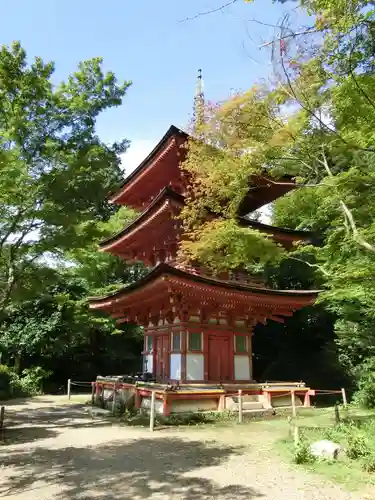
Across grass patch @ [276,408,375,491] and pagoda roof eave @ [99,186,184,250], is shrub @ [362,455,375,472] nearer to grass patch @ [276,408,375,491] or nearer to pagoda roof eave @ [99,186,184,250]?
grass patch @ [276,408,375,491]

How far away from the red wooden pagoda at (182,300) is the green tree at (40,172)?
3.04 m

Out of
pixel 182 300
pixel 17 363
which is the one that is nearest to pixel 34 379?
pixel 17 363

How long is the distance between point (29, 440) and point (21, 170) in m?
7.21

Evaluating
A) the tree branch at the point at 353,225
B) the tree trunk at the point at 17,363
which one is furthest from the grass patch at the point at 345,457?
the tree trunk at the point at 17,363

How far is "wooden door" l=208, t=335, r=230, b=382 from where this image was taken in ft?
49.6

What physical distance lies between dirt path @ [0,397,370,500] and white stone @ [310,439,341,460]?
0.77 meters

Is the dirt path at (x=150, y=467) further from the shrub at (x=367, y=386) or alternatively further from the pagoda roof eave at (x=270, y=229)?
the pagoda roof eave at (x=270, y=229)

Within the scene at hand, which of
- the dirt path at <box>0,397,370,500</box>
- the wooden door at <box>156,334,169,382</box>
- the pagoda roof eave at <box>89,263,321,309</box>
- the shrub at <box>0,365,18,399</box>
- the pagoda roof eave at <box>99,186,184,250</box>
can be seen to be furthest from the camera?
the shrub at <box>0,365,18,399</box>

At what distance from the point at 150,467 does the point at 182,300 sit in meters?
7.24

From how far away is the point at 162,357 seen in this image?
52.7 ft

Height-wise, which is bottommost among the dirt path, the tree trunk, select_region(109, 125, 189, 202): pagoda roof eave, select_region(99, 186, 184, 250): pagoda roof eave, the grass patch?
the dirt path

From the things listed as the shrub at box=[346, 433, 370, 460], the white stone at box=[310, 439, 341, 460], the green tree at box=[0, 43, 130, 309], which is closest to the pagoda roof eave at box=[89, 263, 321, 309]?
the green tree at box=[0, 43, 130, 309]

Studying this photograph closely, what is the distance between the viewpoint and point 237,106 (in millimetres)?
9109

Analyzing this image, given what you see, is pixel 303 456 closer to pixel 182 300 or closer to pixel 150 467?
pixel 150 467
